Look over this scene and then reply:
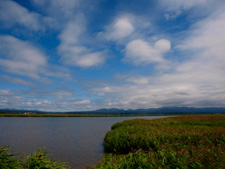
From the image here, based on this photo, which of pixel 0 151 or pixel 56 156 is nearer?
pixel 0 151

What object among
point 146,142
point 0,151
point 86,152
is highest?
point 0,151

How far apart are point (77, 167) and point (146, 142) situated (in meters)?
7.02

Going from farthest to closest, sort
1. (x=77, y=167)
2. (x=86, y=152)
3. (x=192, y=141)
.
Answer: (x=86, y=152), (x=192, y=141), (x=77, y=167)

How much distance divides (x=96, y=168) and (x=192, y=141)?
36.2 feet

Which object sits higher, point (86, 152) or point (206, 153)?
point (206, 153)

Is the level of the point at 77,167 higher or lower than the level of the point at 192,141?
lower

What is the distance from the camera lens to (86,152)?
19.2 meters

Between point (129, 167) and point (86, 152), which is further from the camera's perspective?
point (86, 152)

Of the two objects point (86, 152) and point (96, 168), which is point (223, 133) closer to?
point (96, 168)

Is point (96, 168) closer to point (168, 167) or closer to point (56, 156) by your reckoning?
point (168, 167)

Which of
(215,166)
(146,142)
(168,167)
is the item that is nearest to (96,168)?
(168,167)

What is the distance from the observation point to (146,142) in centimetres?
1522

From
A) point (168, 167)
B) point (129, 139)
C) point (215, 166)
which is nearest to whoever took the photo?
point (215, 166)

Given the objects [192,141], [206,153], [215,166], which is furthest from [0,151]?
[192,141]
